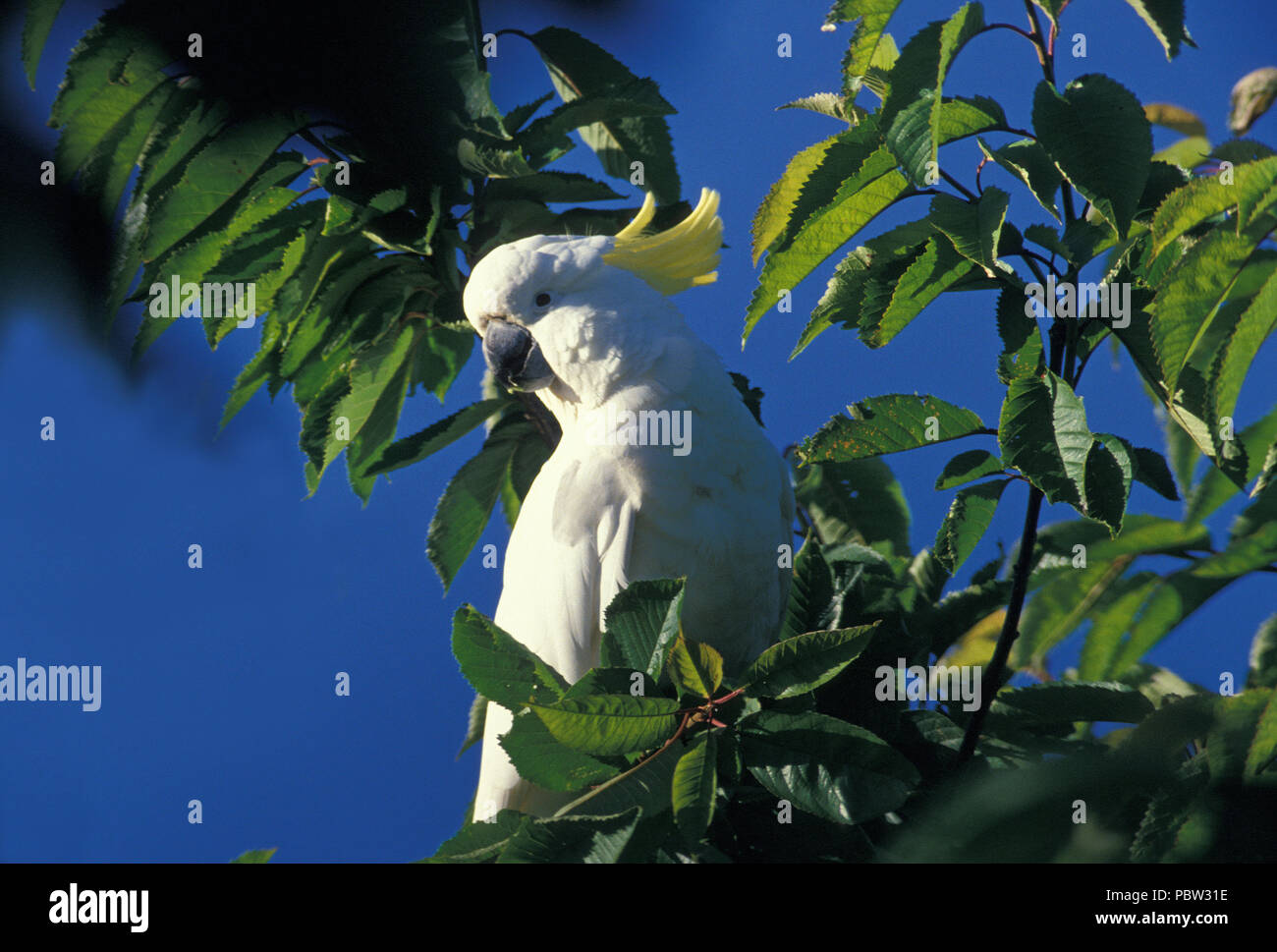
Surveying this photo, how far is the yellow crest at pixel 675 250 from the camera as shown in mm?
2170

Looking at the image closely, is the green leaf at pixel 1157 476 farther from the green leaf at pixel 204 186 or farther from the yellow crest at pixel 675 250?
the green leaf at pixel 204 186

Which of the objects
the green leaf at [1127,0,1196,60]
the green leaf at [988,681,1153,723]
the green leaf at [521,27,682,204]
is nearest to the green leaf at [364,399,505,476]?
the green leaf at [521,27,682,204]

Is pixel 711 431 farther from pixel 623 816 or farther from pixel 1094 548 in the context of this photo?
pixel 623 816

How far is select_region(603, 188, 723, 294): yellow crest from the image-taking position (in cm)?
217

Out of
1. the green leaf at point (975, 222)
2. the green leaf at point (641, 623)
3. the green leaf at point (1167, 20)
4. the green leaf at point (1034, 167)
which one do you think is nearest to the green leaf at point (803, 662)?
the green leaf at point (641, 623)

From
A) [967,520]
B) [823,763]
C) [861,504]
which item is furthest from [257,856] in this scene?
[861,504]

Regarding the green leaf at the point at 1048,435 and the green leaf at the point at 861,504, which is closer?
the green leaf at the point at 1048,435

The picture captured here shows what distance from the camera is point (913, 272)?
4.99ft

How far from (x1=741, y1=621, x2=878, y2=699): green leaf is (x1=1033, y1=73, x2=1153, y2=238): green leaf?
604 millimetres

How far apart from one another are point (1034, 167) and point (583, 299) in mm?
984

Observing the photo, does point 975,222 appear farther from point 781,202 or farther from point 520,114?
point 520,114

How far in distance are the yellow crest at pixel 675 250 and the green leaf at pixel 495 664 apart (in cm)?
98

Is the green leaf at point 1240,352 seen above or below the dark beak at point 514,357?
below
